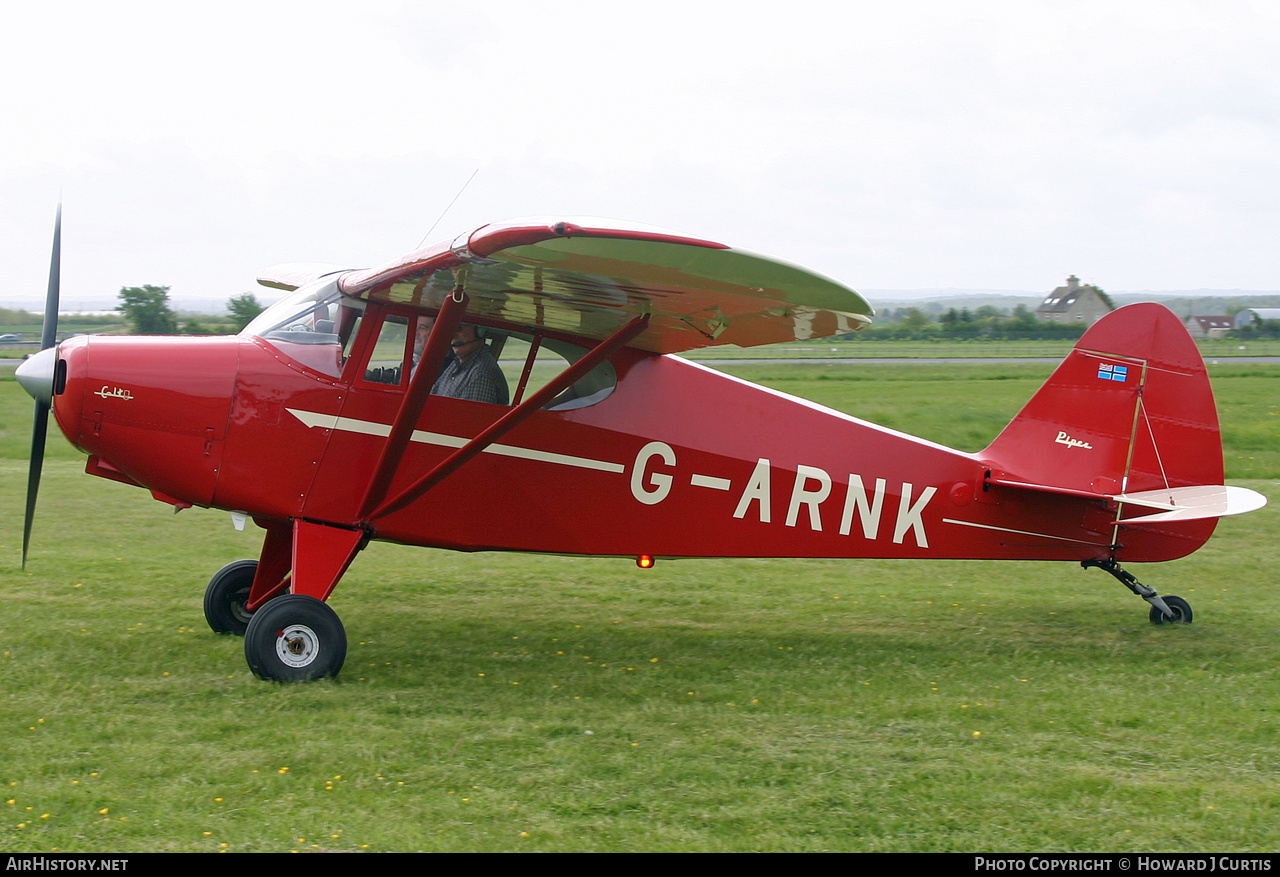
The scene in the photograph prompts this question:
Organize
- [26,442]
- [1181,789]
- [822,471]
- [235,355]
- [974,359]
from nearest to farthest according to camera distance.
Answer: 1. [1181,789]
2. [235,355]
3. [822,471]
4. [26,442]
5. [974,359]

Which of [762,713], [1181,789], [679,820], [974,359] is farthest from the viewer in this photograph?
[974,359]

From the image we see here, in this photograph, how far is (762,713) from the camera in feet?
18.8

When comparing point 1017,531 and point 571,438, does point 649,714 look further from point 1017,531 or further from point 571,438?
point 1017,531

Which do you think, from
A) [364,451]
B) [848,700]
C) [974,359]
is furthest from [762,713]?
[974,359]

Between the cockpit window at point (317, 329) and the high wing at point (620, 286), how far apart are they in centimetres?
17

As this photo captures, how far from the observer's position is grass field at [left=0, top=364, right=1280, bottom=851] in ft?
13.8

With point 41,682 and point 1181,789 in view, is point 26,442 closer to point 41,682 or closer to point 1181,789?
point 41,682

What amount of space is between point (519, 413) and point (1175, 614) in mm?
5181

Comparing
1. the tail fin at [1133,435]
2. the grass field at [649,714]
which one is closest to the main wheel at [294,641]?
the grass field at [649,714]

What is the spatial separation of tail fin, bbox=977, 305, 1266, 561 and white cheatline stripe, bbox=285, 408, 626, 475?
286 centimetres

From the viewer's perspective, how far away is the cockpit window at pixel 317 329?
251 inches

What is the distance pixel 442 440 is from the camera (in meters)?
6.54

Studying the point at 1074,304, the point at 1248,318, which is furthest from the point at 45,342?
the point at 1074,304

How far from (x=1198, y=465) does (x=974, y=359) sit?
33381 mm
